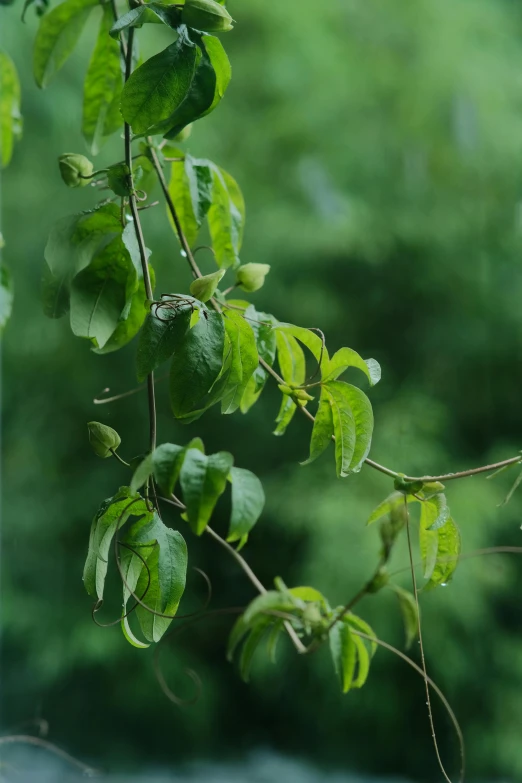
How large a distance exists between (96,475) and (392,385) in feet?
1.35

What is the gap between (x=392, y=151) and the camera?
105 centimetres

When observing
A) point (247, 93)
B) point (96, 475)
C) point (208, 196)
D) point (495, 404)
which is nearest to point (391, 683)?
point (495, 404)

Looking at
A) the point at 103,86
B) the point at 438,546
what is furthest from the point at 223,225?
the point at 438,546

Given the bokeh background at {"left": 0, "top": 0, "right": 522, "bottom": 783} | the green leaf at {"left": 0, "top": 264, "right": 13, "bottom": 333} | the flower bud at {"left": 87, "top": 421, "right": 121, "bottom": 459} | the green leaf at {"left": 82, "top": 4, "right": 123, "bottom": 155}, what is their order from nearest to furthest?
the flower bud at {"left": 87, "top": 421, "right": 121, "bottom": 459}
the green leaf at {"left": 82, "top": 4, "right": 123, "bottom": 155}
the green leaf at {"left": 0, "top": 264, "right": 13, "bottom": 333}
the bokeh background at {"left": 0, "top": 0, "right": 522, "bottom": 783}

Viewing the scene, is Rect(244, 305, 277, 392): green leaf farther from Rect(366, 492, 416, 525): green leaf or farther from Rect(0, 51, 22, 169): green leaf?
Rect(0, 51, 22, 169): green leaf

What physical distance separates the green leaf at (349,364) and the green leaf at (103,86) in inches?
9.6

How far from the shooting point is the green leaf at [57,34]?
0.50 metres

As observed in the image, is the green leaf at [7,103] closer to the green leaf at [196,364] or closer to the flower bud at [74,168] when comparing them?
the flower bud at [74,168]

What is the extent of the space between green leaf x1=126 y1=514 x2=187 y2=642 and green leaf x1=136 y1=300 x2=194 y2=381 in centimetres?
8

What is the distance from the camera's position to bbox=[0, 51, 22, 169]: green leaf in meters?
0.62

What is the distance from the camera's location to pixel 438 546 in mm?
387

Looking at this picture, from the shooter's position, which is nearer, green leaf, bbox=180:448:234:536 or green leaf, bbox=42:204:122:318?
green leaf, bbox=180:448:234:536

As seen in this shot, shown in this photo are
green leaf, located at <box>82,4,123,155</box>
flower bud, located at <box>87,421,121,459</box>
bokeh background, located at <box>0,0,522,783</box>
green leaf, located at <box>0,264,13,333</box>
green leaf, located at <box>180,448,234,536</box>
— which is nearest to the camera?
green leaf, located at <box>180,448,234,536</box>

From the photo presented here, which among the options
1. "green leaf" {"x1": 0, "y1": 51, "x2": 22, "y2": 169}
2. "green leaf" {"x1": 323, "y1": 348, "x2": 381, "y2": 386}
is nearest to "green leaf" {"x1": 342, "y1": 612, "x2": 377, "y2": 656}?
"green leaf" {"x1": 323, "y1": 348, "x2": 381, "y2": 386}
